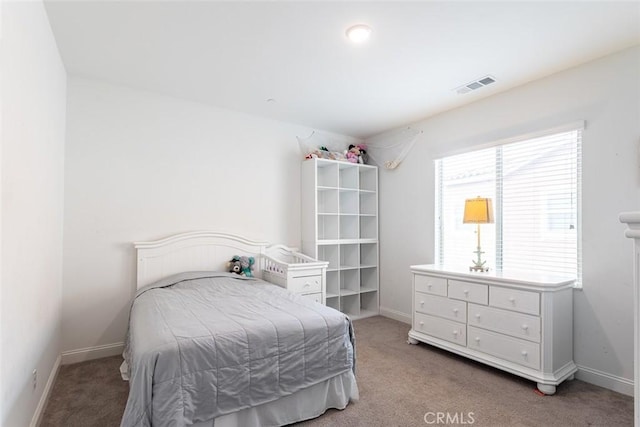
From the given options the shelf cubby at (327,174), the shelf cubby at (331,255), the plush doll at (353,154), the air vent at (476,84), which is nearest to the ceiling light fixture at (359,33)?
the air vent at (476,84)

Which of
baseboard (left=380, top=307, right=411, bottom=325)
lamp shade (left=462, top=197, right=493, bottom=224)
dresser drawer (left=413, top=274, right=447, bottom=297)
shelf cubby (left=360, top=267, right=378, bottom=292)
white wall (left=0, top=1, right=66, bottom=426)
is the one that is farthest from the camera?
A: shelf cubby (left=360, top=267, right=378, bottom=292)

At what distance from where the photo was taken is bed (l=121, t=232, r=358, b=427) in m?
1.55

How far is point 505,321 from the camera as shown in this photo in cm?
259

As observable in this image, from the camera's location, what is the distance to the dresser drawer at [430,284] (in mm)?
3072

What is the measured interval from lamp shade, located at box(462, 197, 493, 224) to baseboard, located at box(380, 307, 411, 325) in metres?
1.64

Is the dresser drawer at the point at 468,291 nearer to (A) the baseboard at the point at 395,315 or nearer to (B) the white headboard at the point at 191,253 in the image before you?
(A) the baseboard at the point at 395,315

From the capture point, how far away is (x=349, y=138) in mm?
4715

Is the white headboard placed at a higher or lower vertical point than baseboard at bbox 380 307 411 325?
higher

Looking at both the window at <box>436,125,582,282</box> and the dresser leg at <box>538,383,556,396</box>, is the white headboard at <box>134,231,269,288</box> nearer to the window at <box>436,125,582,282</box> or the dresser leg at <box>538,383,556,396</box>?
the window at <box>436,125,582,282</box>

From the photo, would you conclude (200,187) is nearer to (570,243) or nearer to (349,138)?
(349,138)

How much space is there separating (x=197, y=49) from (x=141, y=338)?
6.62 ft

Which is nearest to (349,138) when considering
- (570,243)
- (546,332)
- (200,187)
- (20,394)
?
(200,187)

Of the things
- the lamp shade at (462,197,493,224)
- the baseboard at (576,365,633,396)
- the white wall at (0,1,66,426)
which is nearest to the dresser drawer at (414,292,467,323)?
the lamp shade at (462,197,493,224)

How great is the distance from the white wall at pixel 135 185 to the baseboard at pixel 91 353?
15mm
